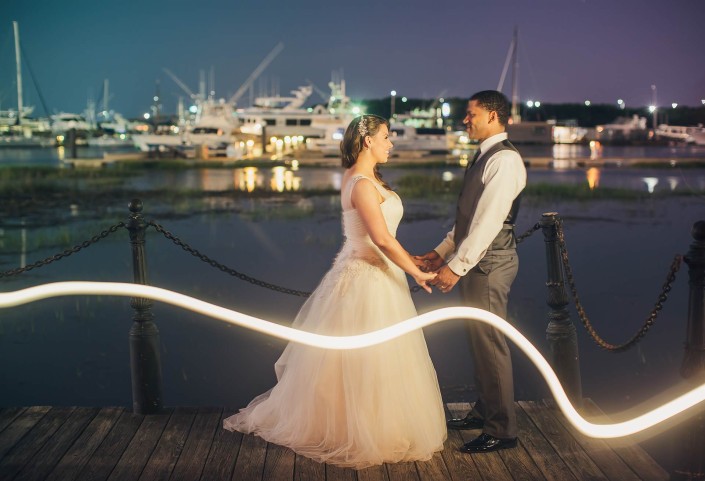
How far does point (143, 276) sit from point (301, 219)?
1743 cm

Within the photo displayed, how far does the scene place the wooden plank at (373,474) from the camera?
4.73 meters

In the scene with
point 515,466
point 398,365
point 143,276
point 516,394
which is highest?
point 143,276

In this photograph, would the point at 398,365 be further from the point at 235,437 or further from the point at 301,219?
the point at 301,219

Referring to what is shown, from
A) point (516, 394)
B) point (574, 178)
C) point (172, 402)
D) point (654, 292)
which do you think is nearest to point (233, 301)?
point (172, 402)

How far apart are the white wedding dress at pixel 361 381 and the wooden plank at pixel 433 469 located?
0.04 meters

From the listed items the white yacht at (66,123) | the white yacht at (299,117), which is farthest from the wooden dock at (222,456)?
the white yacht at (66,123)

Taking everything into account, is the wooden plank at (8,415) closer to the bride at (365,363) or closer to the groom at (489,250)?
the bride at (365,363)

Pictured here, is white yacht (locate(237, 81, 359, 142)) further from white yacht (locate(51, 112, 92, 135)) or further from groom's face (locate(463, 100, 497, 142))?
white yacht (locate(51, 112, 92, 135))

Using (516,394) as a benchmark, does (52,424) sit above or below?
above

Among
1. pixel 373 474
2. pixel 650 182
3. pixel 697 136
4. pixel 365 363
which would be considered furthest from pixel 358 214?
pixel 697 136

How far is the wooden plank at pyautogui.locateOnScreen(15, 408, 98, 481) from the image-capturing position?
4828 mm

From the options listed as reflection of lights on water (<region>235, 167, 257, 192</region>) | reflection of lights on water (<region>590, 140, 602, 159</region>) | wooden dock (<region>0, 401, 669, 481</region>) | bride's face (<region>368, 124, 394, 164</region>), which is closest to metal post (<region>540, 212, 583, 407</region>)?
wooden dock (<region>0, 401, 669, 481</region>)

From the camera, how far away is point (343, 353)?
5.13 m

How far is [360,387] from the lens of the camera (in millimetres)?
5047
